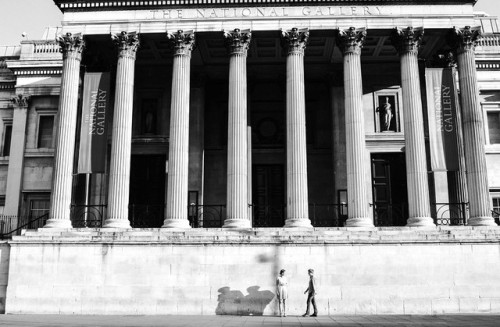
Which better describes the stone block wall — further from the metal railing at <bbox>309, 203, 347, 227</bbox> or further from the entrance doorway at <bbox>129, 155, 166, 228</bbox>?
the metal railing at <bbox>309, 203, 347, 227</bbox>

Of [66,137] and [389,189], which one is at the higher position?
[66,137]

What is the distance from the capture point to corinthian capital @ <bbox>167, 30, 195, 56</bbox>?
28281mm

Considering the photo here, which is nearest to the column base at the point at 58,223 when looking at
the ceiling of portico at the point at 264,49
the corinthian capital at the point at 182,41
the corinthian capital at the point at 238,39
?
the ceiling of portico at the point at 264,49

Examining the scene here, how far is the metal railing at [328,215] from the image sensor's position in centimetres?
3036

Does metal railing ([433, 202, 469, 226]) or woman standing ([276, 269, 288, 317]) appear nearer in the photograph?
woman standing ([276, 269, 288, 317])

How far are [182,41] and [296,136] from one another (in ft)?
25.9

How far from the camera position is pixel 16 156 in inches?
1467

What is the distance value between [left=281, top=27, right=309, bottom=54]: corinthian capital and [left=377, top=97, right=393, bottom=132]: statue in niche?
25.6 feet

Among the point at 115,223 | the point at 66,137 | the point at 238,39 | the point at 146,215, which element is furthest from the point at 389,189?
the point at 66,137

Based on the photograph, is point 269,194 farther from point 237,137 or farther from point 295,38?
point 295,38

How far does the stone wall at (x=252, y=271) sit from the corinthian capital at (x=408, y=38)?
9.56m

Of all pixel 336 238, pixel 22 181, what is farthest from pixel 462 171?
pixel 22 181

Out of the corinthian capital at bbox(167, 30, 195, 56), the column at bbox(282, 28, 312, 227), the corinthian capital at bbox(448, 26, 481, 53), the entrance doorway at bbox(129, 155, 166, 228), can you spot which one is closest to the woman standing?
the column at bbox(282, 28, 312, 227)

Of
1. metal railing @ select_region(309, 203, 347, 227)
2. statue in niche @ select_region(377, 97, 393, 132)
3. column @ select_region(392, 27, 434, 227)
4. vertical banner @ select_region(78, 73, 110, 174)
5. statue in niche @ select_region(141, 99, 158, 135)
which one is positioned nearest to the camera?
A: column @ select_region(392, 27, 434, 227)
